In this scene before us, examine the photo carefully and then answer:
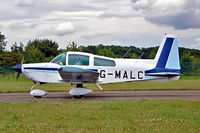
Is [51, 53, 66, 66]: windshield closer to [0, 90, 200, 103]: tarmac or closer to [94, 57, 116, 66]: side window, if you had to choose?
[94, 57, 116, 66]: side window

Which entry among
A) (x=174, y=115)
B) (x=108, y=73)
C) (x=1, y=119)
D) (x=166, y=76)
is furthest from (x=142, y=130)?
(x=166, y=76)

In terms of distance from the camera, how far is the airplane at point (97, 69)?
1196 centimetres

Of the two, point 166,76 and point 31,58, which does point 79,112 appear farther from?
point 31,58

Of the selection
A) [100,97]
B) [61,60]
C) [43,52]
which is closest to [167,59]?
[100,97]

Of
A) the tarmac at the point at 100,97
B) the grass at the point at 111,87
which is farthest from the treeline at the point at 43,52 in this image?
the tarmac at the point at 100,97

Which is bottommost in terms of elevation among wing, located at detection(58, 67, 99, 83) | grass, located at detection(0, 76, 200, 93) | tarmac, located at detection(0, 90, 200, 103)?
tarmac, located at detection(0, 90, 200, 103)

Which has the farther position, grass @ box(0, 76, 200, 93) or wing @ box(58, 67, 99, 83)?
grass @ box(0, 76, 200, 93)

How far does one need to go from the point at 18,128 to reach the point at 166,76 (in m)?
9.01

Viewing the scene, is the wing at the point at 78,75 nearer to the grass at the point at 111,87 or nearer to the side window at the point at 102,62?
the side window at the point at 102,62

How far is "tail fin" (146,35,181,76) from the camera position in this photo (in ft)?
42.7

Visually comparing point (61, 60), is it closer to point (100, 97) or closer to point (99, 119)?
point (100, 97)

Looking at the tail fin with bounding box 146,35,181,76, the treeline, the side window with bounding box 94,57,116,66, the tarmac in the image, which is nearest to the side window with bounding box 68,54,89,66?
the side window with bounding box 94,57,116,66

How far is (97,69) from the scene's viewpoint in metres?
12.3

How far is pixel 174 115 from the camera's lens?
7027mm
